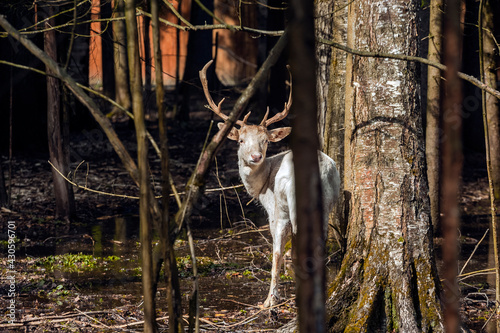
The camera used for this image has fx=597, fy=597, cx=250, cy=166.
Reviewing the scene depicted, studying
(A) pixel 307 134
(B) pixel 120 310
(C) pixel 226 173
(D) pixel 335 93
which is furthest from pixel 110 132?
(C) pixel 226 173

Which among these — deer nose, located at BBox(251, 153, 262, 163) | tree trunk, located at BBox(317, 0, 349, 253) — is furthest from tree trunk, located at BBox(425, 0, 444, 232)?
deer nose, located at BBox(251, 153, 262, 163)

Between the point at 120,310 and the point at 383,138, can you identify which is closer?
the point at 383,138

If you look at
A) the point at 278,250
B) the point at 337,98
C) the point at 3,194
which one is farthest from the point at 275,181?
the point at 3,194

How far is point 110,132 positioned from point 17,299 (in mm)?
3846

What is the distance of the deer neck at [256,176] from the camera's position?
6.30 m

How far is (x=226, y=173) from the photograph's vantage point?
12469mm

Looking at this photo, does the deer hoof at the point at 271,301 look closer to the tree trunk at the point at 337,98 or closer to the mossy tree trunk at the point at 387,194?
the mossy tree trunk at the point at 387,194

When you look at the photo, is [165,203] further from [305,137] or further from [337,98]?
[337,98]

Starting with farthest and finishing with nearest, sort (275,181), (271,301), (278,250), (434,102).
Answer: (434,102), (275,181), (278,250), (271,301)

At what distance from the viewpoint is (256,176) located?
6367 millimetres

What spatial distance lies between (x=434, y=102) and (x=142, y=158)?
20.7 feet

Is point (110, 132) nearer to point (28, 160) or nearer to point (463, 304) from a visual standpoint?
point (463, 304)

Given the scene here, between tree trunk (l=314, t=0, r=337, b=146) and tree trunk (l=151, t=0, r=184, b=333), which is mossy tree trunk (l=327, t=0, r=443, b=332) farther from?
tree trunk (l=314, t=0, r=337, b=146)

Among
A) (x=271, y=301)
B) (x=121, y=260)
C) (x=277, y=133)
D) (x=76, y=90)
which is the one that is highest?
(x=277, y=133)
